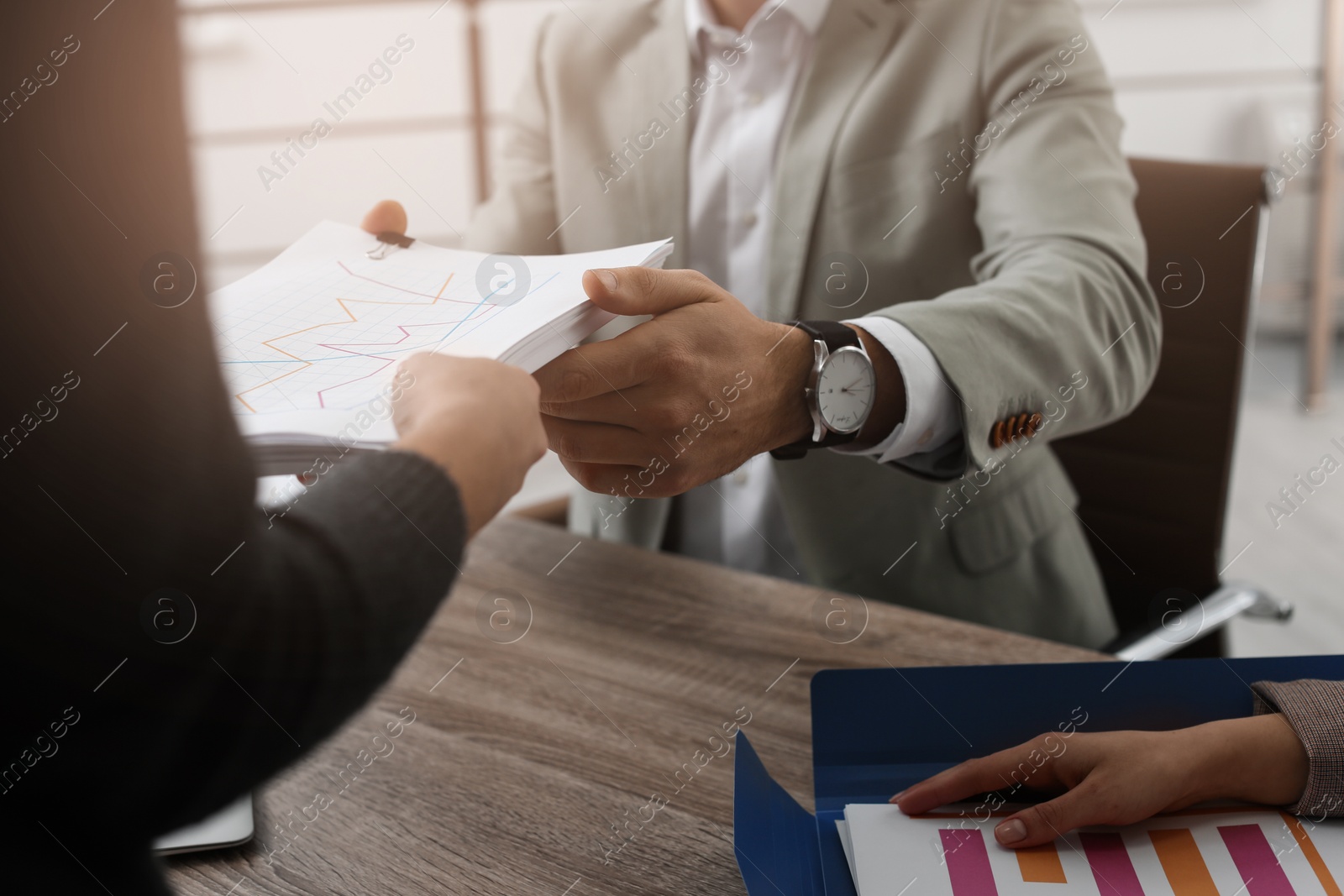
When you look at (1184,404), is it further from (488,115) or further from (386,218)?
(488,115)

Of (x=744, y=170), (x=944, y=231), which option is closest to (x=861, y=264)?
(x=944, y=231)

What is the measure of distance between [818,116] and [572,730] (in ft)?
2.26

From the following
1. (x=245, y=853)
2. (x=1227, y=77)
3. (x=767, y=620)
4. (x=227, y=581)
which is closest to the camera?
(x=227, y=581)

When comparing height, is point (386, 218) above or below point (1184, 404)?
above

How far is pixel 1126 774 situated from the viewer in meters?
0.52

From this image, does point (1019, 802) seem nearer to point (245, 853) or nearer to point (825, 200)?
point (245, 853)

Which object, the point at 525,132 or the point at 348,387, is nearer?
the point at 348,387

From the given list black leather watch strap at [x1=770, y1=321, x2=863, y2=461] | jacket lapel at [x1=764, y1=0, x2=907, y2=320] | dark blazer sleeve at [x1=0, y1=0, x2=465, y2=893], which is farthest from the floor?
dark blazer sleeve at [x1=0, y1=0, x2=465, y2=893]

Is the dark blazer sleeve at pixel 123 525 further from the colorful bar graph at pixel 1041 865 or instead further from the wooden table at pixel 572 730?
the colorful bar graph at pixel 1041 865

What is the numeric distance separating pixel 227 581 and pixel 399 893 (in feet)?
1.02

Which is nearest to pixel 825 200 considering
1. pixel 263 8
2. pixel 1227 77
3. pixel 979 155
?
pixel 979 155

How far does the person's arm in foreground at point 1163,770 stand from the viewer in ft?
1.70

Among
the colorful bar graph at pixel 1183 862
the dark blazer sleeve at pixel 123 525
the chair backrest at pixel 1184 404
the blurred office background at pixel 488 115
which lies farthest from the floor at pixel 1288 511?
the dark blazer sleeve at pixel 123 525

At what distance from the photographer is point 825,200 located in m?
1.04
